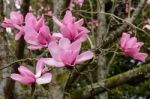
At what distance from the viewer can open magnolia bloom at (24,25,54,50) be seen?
1402mm

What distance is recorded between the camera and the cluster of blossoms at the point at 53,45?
129 centimetres

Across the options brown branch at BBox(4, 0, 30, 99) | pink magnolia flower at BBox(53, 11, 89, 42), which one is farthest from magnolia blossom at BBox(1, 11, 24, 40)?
brown branch at BBox(4, 0, 30, 99)

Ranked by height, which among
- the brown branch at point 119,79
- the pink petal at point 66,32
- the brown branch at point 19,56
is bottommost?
the brown branch at point 119,79

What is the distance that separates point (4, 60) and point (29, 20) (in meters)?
0.95

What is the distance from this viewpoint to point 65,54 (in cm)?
129

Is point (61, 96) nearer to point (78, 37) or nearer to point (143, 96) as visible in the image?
point (78, 37)

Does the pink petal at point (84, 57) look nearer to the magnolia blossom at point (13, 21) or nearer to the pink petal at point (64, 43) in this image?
the pink petal at point (64, 43)

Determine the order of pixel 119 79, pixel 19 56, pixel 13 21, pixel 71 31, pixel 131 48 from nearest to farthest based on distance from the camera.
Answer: pixel 71 31, pixel 131 48, pixel 13 21, pixel 119 79, pixel 19 56

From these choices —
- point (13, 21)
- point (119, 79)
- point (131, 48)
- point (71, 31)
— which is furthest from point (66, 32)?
point (119, 79)

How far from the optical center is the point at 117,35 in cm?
329

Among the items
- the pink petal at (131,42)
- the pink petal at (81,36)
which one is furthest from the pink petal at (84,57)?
the pink petal at (131,42)

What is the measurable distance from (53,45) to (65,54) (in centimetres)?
5

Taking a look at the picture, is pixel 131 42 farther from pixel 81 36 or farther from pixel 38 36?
pixel 38 36

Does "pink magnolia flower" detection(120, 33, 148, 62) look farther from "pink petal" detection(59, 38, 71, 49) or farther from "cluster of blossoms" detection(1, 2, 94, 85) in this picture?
"pink petal" detection(59, 38, 71, 49)
